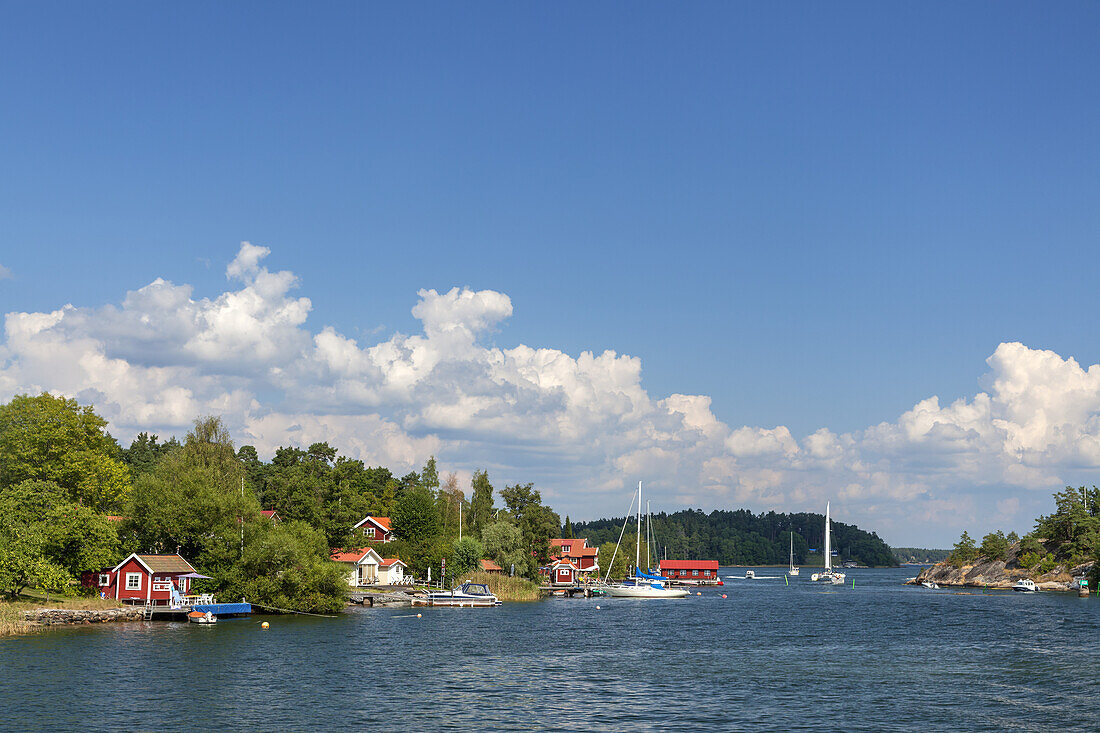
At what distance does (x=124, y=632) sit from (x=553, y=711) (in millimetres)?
45192

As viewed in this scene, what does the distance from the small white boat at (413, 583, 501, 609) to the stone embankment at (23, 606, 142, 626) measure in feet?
139

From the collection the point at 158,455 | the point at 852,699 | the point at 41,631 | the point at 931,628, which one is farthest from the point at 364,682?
the point at 158,455

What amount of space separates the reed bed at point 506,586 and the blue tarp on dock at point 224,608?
48.9 m

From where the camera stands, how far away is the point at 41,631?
7262cm

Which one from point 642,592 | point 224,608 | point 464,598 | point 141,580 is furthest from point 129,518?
point 642,592

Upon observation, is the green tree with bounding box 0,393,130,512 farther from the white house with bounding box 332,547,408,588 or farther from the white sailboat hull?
the white sailboat hull

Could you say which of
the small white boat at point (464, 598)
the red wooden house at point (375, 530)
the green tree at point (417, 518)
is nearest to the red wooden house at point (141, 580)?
the small white boat at point (464, 598)

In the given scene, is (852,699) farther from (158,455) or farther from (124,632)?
(158,455)

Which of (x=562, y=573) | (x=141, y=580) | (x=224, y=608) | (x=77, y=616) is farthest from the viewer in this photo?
(x=562, y=573)

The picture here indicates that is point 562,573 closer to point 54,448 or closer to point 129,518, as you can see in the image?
point 129,518

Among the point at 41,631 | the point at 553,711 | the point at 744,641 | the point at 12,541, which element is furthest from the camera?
the point at 744,641

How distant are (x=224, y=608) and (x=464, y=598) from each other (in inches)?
1575

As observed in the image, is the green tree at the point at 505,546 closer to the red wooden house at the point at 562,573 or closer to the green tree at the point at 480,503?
the green tree at the point at 480,503

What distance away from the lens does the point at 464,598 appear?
121 meters
